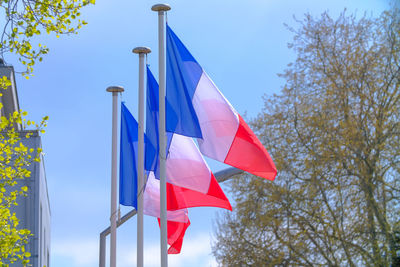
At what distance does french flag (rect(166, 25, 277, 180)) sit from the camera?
11.9m

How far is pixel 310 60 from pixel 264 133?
3.11 m

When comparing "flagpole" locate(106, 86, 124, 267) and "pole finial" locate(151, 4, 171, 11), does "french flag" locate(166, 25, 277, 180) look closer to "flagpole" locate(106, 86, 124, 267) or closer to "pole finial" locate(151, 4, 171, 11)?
"pole finial" locate(151, 4, 171, 11)

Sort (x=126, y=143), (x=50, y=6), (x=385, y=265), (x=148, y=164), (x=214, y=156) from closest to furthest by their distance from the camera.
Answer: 1. (x=50, y=6)
2. (x=214, y=156)
3. (x=148, y=164)
4. (x=126, y=143)
5. (x=385, y=265)

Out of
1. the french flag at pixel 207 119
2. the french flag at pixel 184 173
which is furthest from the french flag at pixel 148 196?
the french flag at pixel 207 119

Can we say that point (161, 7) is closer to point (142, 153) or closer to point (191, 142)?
point (191, 142)

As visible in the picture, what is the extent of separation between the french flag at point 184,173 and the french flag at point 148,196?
77 centimetres

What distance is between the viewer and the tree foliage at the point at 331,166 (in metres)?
21.2

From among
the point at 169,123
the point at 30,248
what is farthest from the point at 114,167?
the point at 30,248

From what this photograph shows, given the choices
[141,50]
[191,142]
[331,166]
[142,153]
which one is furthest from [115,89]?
[331,166]

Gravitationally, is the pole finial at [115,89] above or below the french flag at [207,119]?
above

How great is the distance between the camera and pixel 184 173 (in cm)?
1245

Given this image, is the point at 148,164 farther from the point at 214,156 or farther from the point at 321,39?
the point at 321,39

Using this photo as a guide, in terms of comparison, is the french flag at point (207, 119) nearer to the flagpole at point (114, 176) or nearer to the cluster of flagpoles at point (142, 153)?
the cluster of flagpoles at point (142, 153)

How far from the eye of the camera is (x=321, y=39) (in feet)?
78.6
